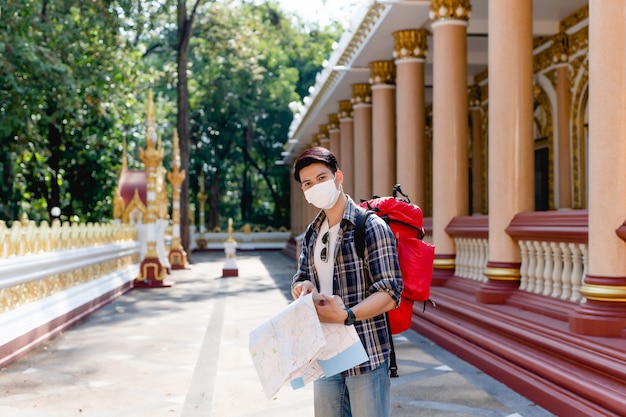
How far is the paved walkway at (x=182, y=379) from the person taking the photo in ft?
19.3

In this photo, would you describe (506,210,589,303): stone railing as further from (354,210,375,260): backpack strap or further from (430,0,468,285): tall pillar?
(354,210,375,260): backpack strap

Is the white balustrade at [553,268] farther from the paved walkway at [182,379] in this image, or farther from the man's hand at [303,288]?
the man's hand at [303,288]

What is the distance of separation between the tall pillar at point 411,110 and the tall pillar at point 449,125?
6.04 ft

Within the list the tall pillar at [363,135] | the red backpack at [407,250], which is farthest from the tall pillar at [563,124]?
the red backpack at [407,250]

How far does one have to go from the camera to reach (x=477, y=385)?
6594 mm

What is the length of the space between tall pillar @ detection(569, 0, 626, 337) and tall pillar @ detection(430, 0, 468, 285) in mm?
4771

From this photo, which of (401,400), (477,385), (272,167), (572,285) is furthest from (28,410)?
(272,167)

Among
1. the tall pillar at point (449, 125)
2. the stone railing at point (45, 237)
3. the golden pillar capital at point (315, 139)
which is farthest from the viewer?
the golden pillar capital at point (315, 139)

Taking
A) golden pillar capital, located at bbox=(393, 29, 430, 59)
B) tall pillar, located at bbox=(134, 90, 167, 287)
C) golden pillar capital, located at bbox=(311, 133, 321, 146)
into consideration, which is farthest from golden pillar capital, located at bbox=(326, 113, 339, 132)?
golden pillar capital, located at bbox=(393, 29, 430, 59)

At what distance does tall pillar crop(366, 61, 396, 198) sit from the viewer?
1517 centimetres

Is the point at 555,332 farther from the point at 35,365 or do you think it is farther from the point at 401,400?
the point at 35,365

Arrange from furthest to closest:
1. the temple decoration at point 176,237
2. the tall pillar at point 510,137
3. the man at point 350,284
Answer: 1. the temple decoration at point 176,237
2. the tall pillar at point 510,137
3. the man at point 350,284

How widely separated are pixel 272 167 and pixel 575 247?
133 ft

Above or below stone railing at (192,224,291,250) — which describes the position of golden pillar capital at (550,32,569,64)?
above
